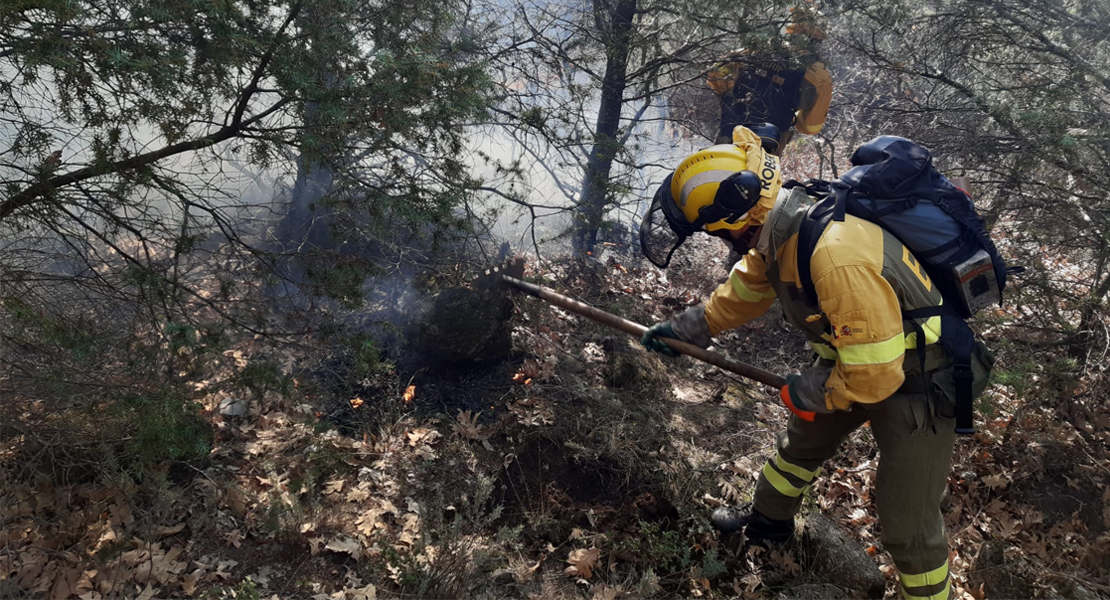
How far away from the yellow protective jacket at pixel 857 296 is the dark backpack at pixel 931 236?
61 mm

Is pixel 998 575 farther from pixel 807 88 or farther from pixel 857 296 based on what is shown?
pixel 807 88

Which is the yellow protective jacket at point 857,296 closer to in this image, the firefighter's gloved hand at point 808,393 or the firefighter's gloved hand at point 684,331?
the firefighter's gloved hand at point 808,393

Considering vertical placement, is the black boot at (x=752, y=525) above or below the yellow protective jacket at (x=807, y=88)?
below

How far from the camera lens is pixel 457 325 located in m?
4.93

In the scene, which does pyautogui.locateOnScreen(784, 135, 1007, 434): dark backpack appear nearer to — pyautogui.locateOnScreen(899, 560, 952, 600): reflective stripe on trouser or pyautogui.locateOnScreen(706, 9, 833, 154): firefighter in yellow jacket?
pyautogui.locateOnScreen(899, 560, 952, 600): reflective stripe on trouser

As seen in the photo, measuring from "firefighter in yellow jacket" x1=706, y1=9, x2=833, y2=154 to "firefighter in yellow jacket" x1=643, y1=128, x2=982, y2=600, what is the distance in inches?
133

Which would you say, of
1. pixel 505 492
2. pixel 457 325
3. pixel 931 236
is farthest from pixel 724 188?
pixel 457 325

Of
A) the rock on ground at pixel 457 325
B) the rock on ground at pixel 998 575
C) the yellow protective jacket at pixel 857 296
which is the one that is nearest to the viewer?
the yellow protective jacket at pixel 857 296

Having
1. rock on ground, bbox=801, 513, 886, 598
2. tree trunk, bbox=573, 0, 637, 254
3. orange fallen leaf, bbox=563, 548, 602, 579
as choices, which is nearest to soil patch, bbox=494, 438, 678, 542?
orange fallen leaf, bbox=563, 548, 602, 579

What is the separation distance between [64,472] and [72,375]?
61 centimetres

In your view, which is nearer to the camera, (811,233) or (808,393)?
(811,233)

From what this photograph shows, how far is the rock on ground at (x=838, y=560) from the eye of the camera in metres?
3.39

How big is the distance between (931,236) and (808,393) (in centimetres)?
98

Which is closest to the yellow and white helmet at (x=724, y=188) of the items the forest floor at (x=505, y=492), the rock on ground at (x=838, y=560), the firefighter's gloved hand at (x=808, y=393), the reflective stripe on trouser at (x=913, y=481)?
the firefighter's gloved hand at (x=808, y=393)
